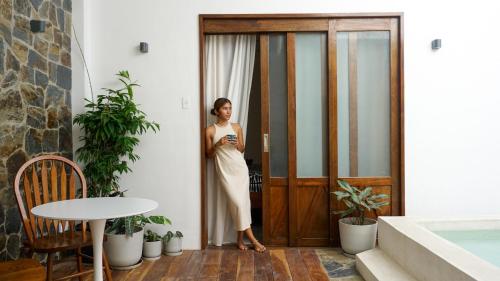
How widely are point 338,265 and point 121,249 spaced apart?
1730 millimetres

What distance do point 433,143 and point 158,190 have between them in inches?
102

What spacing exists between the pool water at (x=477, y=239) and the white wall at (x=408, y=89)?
0.61m

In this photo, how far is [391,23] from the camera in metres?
3.61

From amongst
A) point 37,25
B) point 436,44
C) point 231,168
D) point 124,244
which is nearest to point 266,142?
point 231,168

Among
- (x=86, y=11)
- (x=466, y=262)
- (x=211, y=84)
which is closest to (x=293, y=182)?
(x=211, y=84)

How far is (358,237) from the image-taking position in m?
3.32

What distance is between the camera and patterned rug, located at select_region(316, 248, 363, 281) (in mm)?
2896

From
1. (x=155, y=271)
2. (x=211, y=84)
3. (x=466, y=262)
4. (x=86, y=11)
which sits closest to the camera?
(x=466, y=262)

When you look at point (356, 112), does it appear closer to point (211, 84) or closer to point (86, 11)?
point (211, 84)

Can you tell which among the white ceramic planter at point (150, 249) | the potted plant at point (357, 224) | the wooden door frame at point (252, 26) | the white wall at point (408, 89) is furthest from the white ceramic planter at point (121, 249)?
the potted plant at point (357, 224)

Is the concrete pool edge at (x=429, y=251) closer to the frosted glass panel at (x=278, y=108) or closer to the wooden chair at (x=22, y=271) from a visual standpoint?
the frosted glass panel at (x=278, y=108)

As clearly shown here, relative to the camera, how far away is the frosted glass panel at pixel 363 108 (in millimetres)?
3668

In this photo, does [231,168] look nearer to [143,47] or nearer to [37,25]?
[143,47]

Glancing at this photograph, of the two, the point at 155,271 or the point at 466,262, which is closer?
the point at 466,262
